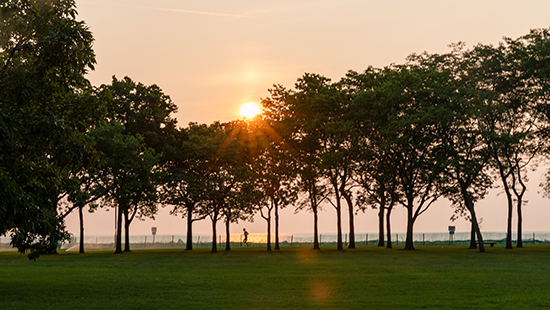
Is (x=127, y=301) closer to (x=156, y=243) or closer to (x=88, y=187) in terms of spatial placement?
(x=88, y=187)

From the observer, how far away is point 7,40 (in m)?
16.4

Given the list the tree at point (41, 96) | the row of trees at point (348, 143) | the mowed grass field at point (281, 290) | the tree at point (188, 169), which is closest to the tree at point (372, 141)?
the row of trees at point (348, 143)

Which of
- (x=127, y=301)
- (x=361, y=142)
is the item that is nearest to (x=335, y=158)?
(x=361, y=142)

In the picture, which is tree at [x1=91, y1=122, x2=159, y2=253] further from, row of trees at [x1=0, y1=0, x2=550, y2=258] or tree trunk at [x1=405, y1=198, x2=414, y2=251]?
tree trunk at [x1=405, y1=198, x2=414, y2=251]

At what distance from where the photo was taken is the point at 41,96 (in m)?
16.4

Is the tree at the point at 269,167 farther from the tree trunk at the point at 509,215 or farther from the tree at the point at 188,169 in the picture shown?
the tree trunk at the point at 509,215

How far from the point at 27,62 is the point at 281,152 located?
51.0 meters

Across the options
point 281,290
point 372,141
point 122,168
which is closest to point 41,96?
point 281,290

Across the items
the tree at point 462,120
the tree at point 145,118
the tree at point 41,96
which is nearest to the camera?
the tree at point 41,96

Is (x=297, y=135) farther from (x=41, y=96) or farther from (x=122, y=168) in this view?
(x=41, y=96)

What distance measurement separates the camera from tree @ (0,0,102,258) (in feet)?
49.7

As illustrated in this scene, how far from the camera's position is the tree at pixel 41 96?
49.7 ft

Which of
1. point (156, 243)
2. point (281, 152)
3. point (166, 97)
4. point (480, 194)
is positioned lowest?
point (156, 243)

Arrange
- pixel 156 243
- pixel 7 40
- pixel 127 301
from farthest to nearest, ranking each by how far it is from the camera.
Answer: pixel 156 243
pixel 127 301
pixel 7 40
